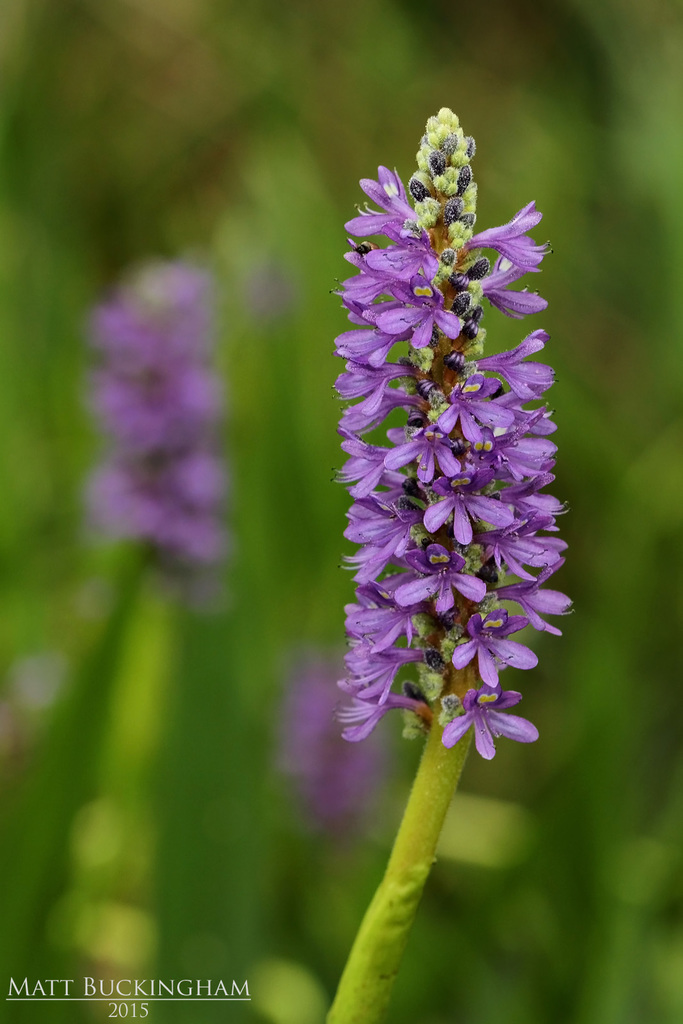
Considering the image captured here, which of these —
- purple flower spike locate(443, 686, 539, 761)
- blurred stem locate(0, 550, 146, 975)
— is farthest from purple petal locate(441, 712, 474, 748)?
blurred stem locate(0, 550, 146, 975)

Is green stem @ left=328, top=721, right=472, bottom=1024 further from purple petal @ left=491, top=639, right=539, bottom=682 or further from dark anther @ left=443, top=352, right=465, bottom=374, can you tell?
dark anther @ left=443, top=352, right=465, bottom=374

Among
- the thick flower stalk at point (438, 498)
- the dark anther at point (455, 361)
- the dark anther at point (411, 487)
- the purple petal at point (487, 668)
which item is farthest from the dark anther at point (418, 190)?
the purple petal at point (487, 668)

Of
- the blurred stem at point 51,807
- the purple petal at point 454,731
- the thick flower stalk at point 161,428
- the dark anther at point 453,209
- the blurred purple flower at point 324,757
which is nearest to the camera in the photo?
the purple petal at point 454,731

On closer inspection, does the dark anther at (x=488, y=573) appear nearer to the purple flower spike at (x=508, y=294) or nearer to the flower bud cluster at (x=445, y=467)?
the flower bud cluster at (x=445, y=467)

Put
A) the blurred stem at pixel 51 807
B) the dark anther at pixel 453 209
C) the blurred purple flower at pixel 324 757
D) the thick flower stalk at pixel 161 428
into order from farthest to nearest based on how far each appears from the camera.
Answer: the blurred purple flower at pixel 324 757 → the thick flower stalk at pixel 161 428 → the blurred stem at pixel 51 807 → the dark anther at pixel 453 209

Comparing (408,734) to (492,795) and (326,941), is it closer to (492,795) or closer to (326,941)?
(326,941)

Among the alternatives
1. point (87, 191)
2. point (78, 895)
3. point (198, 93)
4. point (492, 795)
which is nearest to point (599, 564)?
point (492, 795)

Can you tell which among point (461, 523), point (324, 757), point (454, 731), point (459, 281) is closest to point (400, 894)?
point (454, 731)
